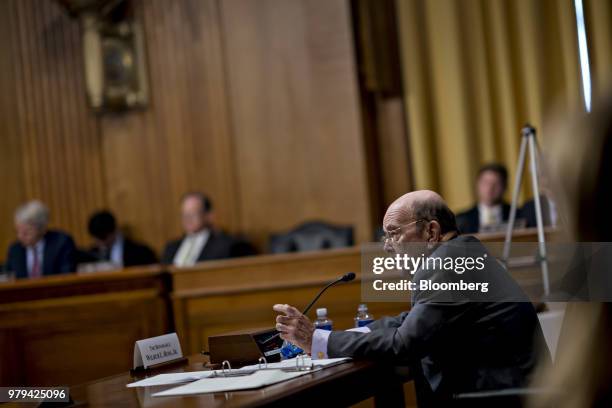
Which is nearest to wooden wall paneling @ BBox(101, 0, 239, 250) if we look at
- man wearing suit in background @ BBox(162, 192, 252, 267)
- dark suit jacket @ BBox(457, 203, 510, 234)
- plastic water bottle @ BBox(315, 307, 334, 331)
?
man wearing suit in background @ BBox(162, 192, 252, 267)

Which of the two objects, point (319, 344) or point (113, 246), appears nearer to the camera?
point (319, 344)

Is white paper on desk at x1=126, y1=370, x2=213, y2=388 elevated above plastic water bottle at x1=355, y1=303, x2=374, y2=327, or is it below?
below

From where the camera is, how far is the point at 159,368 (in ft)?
9.52

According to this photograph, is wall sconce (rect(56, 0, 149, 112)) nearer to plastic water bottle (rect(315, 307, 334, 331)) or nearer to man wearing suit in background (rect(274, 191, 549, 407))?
plastic water bottle (rect(315, 307, 334, 331))

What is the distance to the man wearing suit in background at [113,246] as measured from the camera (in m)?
7.11

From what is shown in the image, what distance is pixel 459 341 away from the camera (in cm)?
253

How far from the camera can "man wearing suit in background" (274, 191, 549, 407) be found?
2455 millimetres

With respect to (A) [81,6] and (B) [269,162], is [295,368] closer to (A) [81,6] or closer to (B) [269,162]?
(B) [269,162]

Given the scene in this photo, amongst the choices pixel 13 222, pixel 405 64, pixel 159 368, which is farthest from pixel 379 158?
pixel 159 368

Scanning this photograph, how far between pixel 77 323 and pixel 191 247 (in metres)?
1.59

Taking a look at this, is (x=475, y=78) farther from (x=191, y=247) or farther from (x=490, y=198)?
(x=191, y=247)

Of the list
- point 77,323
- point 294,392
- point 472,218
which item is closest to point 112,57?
point 77,323

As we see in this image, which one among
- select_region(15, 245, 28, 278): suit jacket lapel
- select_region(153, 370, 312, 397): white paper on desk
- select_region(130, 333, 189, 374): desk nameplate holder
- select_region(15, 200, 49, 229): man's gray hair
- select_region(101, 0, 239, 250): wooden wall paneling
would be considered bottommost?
select_region(130, 333, 189, 374): desk nameplate holder

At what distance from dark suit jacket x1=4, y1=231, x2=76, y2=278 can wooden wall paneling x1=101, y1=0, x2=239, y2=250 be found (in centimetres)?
133
